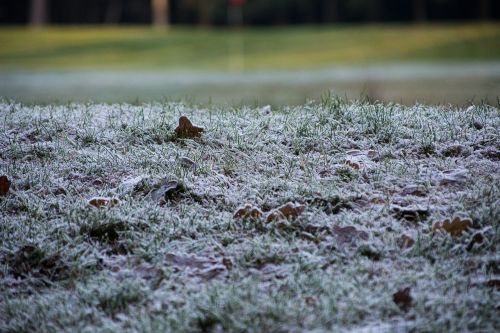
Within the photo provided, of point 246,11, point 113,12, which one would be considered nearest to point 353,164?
point 246,11

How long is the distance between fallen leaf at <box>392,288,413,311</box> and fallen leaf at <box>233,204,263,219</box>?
36.4 inches

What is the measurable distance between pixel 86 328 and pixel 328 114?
8.57 ft

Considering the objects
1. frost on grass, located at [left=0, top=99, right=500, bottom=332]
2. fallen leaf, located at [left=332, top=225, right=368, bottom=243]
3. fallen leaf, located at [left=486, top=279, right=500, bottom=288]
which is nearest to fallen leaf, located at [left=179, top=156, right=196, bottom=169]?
frost on grass, located at [left=0, top=99, right=500, bottom=332]

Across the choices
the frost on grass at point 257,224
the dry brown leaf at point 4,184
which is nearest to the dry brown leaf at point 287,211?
the frost on grass at point 257,224

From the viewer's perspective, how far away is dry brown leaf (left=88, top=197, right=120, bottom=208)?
352 cm

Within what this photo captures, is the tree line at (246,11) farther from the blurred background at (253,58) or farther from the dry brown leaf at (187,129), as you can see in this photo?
the dry brown leaf at (187,129)

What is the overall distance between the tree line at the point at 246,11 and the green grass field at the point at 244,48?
30.5ft

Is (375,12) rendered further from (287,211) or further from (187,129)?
(287,211)

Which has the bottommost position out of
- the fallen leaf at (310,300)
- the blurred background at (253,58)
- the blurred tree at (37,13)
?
the fallen leaf at (310,300)

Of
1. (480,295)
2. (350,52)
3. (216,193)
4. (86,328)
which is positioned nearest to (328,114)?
(216,193)

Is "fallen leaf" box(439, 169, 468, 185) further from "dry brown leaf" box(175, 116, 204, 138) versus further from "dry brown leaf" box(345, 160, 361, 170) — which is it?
"dry brown leaf" box(175, 116, 204, 138)

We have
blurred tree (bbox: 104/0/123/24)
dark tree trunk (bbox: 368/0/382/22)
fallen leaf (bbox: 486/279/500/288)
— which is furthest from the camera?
blurred tree (bbox: 104/0/123/24)

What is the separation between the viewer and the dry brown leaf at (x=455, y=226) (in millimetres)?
3103

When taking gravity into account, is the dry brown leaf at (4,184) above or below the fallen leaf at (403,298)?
above
